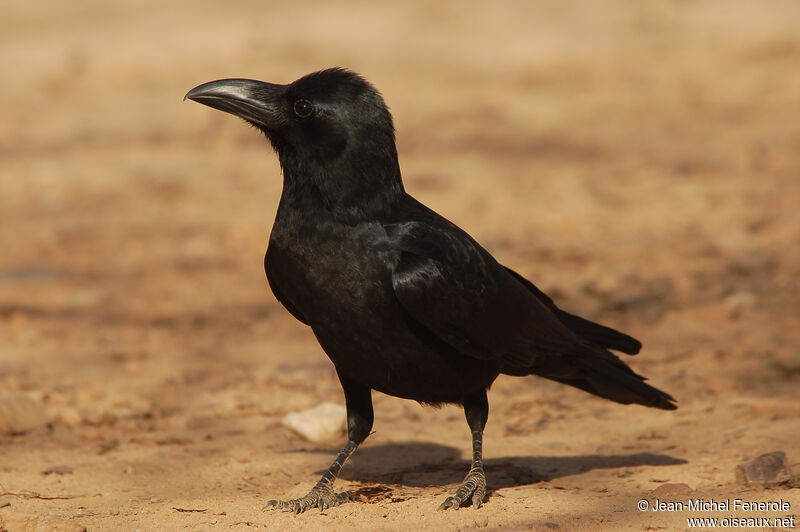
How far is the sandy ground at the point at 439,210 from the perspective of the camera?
15.3 feet

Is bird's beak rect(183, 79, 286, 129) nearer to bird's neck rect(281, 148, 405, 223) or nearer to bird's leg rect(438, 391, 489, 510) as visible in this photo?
bird's neck rect(281, 148, 405, 223)

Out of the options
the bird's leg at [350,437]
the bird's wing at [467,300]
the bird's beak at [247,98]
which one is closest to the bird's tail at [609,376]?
the bird's wing at [467,300]

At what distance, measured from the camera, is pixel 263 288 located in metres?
8.47

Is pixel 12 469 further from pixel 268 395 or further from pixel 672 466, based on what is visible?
pixel 672 466

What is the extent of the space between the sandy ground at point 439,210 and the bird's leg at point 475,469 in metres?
0.07

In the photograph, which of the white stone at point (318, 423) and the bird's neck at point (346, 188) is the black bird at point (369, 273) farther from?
the white stone at point (318, 423)

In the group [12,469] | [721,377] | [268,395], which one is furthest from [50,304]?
[721,377]

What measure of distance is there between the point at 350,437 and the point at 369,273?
88 cm

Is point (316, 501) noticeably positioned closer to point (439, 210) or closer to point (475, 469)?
point (475, 469)

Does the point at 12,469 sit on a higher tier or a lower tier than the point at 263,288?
lower

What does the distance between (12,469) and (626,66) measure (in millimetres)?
10372

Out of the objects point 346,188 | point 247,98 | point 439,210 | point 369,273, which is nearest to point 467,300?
point 369,273

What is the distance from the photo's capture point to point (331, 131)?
4297mm

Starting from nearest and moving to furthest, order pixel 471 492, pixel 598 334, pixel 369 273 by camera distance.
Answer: pixel 369 273, pixel 471 492, pixel 598 334
